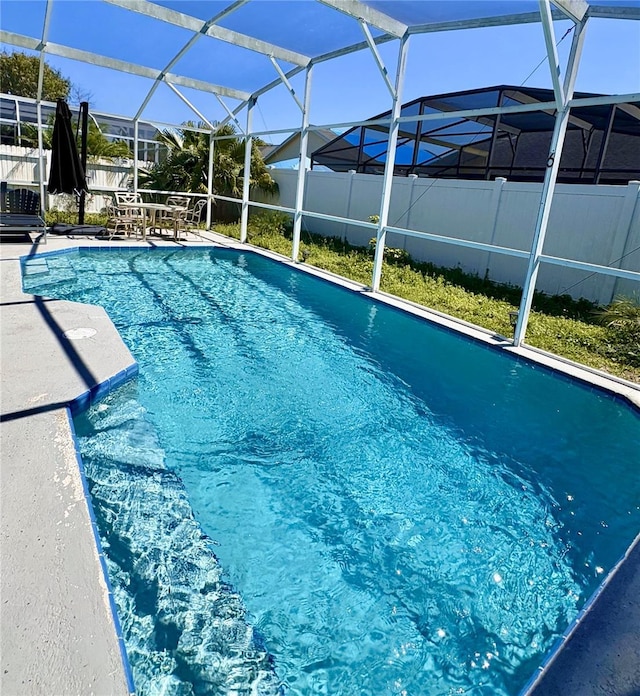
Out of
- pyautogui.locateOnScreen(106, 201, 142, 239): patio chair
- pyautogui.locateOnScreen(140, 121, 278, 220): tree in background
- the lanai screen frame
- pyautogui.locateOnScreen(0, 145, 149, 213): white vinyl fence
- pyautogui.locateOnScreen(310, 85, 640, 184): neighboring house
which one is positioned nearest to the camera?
the lanai screen frame

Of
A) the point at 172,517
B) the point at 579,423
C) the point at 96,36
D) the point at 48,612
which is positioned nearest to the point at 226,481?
the point at 172,517

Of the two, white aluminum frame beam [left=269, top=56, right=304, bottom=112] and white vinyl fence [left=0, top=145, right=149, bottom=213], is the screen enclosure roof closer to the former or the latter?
white aluminum frame beam [left=269, top=56, right=304, bottom=112]

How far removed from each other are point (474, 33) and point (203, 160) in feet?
30.7

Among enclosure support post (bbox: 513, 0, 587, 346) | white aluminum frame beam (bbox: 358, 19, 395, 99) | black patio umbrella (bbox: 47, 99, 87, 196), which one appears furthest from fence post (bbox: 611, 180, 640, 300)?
black patio umbrella (bbox: 47, 99, 87, 196)

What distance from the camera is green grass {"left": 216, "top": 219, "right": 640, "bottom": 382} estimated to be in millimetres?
6043

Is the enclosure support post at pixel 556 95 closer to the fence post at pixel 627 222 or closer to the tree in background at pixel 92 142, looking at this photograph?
the fence post at pixel 627 222

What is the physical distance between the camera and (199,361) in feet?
16.9

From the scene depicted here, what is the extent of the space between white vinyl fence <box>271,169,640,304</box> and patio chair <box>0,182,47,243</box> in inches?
275

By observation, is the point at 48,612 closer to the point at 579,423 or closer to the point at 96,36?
the point at 579,423

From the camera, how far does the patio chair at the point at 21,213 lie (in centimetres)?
906

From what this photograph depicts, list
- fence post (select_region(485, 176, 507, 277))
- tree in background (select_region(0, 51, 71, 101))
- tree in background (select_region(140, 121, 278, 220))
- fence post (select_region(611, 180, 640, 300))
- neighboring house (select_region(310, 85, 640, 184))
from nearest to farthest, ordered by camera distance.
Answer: fence post (select_region(611, 180, 640, 300)), fence post (select_region(485, 176, 507, 277)), neighboring house (select_region(310, 85, 640, 184)), tree in background (select_region(140, 121, 278, 220)), tree in background (select_region(0, 51, 71, 101))

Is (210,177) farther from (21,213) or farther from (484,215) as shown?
(484,215)

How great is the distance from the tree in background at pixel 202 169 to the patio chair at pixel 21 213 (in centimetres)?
427

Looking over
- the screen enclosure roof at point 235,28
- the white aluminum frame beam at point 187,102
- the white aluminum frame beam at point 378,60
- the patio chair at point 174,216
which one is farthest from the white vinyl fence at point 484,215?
the screen enclosure roof at point 235,28
